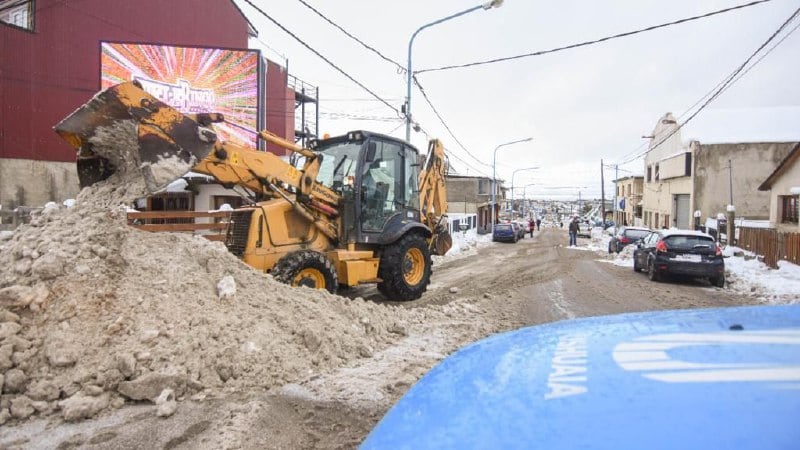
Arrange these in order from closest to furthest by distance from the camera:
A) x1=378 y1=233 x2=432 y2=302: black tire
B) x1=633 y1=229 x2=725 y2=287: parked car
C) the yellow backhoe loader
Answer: the yellow backhoe loader → x1=378 y1=233 x2=432 y2=302: black tire → x1=633 y1=229 x2=725 y2=287: parked car

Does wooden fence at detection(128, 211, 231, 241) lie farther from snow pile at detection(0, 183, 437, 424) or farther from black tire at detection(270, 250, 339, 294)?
snow pile at detection(0, 183, 437, 424)

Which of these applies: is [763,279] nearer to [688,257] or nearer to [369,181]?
[688,257]

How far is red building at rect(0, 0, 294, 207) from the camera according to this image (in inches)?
733

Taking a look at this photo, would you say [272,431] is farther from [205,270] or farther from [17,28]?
[17,28]

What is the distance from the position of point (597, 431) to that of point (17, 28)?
2435 centimetres

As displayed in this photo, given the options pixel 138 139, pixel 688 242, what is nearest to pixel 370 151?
pixel 138 139

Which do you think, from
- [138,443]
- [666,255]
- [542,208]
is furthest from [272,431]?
[542,208]

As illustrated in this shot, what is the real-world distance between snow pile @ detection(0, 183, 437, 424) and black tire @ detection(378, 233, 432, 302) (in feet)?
9.59

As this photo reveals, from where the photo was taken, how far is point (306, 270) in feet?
23.7

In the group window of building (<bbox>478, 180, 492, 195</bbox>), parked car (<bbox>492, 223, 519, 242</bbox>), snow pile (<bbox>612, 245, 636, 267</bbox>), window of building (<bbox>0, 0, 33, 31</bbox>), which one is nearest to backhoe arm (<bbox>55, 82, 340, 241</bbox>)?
snow pile (<bbox>612, 245, 636, 267</bbox>)

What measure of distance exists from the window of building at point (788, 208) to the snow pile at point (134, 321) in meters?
20.4

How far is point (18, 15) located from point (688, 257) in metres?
24.5

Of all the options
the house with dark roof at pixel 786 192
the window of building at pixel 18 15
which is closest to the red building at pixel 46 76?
the window of building at pixel 18 15

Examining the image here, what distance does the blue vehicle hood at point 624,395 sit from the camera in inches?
53.1
